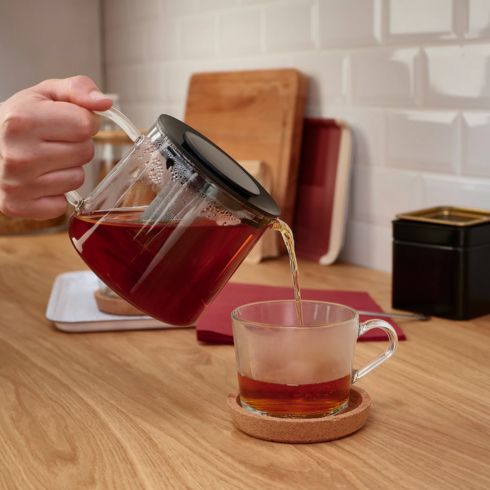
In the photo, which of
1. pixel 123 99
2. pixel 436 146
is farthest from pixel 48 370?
pixel 123 99

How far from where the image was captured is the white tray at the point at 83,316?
1171mm

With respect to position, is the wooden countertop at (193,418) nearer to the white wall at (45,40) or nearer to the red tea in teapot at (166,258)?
the red tea in teapot at (166,258)

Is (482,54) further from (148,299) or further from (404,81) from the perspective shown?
(148,299)

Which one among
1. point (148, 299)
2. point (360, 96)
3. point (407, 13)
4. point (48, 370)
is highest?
point (407, 13)

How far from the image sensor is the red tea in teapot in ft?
2.65

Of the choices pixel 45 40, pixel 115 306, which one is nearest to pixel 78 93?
pixel 115 306

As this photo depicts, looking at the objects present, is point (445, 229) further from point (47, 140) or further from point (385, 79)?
point (47, 140)

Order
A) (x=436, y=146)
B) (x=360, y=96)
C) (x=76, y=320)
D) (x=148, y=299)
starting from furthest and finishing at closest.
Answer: (x=360, y=96)
(x=436, y=146)
(x=76, y=320)
(x=148, y=299)

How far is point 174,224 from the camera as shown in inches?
32.0

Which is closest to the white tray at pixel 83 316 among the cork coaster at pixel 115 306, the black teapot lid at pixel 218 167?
the cork coaster at pixel 115 306

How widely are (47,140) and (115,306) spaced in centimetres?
30

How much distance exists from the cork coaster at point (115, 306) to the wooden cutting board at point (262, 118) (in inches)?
19.5

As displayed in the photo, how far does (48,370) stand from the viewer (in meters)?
1.02

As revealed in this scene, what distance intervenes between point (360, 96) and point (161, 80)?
0.81 meters
